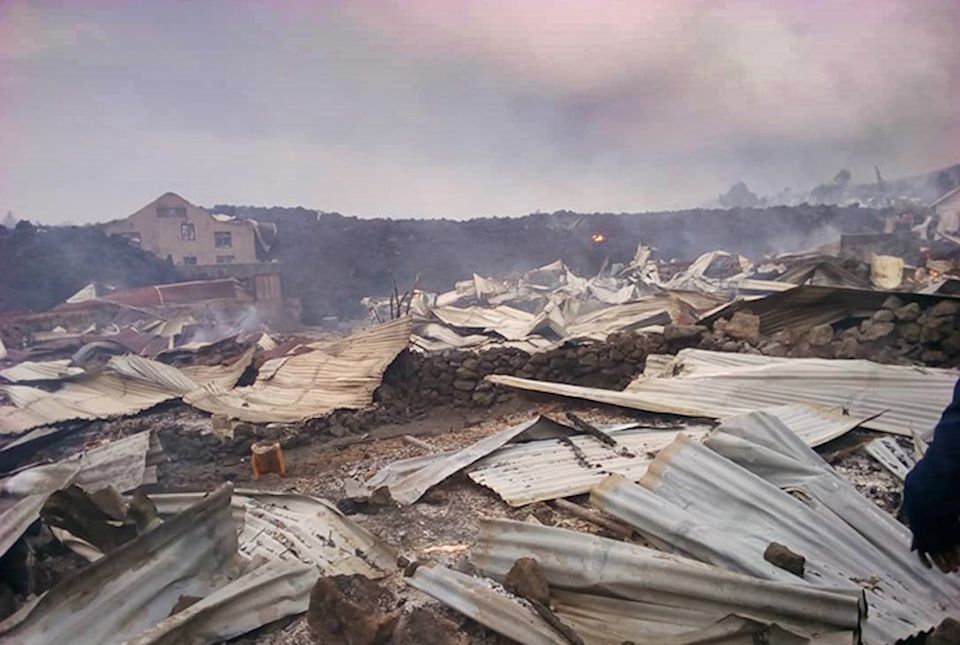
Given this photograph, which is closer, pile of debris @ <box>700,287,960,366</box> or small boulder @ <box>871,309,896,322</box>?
pile of debris @ <box>700,287,960,366</box>

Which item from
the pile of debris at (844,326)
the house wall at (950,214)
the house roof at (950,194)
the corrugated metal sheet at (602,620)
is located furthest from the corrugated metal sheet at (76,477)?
the house roof at (950,194)

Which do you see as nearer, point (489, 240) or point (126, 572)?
point (126, 572)

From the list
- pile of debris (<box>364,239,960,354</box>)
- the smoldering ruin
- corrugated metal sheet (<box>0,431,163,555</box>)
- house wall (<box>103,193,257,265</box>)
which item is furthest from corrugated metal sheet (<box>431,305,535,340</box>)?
house wall (<box>103,193,257,265</box>)

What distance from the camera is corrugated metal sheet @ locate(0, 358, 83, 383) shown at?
283 inches

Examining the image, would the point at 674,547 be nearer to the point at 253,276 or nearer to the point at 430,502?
the point at 430,502

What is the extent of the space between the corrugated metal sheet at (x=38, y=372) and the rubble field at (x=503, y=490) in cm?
11

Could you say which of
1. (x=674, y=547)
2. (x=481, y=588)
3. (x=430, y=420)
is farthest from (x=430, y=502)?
(x=430, y=420)

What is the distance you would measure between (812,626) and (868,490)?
4.72 ft

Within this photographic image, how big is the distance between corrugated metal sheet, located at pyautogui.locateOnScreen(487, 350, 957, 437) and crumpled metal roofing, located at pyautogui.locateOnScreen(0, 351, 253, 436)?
4559 mm

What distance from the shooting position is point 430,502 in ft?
11.1

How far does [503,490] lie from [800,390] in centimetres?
249

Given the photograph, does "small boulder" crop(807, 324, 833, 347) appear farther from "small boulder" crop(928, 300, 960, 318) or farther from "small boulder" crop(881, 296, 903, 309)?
"small boulder" crop(928, 300, 960, 318)

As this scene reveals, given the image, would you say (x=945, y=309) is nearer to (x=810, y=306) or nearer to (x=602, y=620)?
(x=810, y=306)

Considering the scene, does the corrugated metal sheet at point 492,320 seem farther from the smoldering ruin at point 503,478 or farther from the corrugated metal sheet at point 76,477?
the corrugated metal sheet at point 76,477
